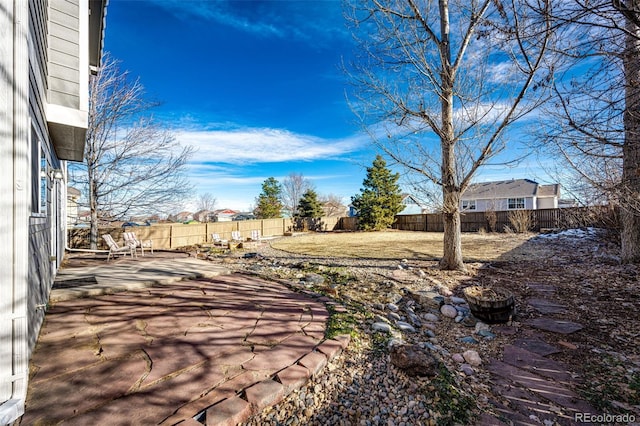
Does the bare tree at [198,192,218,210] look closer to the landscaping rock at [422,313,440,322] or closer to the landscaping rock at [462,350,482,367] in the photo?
the landscaping rock at [422,313,440,322]

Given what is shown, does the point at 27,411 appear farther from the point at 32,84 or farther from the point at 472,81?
the point at 472,81

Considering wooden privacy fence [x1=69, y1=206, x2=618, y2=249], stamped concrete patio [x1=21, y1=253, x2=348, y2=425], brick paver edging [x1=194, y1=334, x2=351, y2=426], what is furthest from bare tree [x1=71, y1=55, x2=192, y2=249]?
brick paver edging [x1=194, y1=334, x2=351, y2=426]

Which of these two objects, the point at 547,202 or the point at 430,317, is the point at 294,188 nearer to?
the point at 547,202

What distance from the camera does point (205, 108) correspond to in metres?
13.0

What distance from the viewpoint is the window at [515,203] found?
24359 millimetres

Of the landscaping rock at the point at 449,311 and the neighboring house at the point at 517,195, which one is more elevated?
the neighboring house at the point at 517,195

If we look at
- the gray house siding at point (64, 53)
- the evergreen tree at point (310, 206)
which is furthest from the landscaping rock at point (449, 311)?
the evergreen tree at point (310, 206)

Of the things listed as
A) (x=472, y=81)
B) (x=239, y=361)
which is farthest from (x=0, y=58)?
(x=472, y=81)

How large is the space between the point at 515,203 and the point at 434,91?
2457 cm

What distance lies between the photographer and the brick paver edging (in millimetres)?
1538

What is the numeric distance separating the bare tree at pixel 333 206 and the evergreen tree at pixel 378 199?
11835 mm

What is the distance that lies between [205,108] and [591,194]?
13868mm

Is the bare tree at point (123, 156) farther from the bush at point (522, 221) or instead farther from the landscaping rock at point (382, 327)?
the bush at point (522, 221)

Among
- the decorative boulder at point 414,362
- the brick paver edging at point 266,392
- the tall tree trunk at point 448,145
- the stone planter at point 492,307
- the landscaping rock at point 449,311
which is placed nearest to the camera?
the brick paver edging at point 266,392
